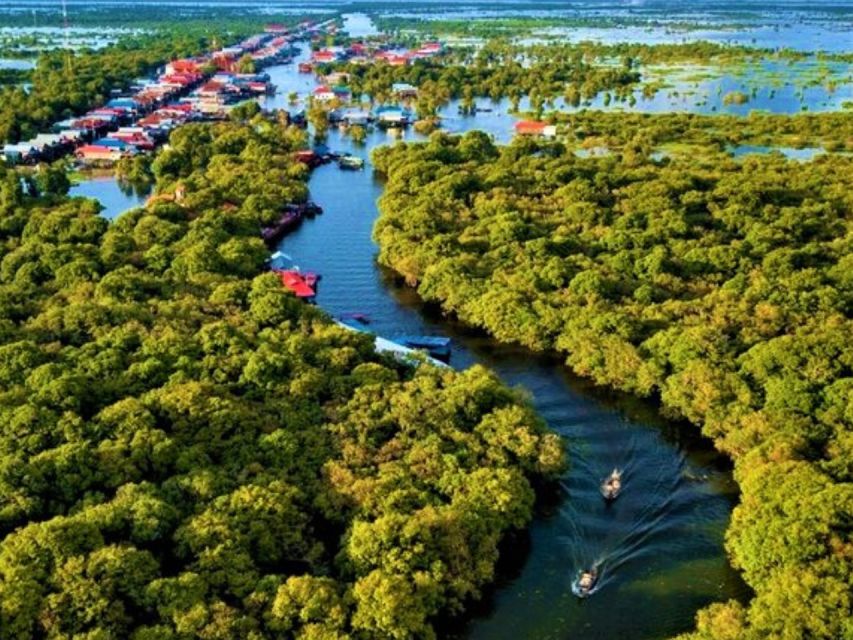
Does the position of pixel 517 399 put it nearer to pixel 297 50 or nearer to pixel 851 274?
pixel 851 274

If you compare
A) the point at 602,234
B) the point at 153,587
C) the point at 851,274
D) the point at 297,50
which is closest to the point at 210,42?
the point at 297,50

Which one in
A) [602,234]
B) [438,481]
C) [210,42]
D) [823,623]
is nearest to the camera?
[823,623]

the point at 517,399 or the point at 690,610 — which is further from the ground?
the point at 517,399

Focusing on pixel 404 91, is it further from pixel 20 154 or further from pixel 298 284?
pixel 298 284

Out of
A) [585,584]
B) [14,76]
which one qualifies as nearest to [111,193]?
[585,584]

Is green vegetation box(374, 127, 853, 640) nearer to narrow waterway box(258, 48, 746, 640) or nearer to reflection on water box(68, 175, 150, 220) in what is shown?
narrow waterway box(258, 48, 746, 640)
